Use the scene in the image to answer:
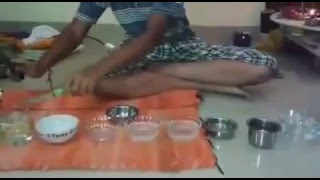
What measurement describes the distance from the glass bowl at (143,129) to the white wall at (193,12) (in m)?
1.55

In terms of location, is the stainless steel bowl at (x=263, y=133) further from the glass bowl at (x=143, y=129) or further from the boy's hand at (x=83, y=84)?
the boy's hand at (x=83, y=84)

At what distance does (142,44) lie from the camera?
5.42 feet

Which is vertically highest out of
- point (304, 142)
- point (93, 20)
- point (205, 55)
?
point (93, 20)

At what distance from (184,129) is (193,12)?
1630mm

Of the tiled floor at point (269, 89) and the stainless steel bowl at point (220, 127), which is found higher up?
the stainless steel bowl at point (220, 127)

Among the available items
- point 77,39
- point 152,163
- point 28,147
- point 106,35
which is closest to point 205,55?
point 77,39

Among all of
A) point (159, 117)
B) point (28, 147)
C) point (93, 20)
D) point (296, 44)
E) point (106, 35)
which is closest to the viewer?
point (28, 147)

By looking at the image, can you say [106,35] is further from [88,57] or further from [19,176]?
[19,176]

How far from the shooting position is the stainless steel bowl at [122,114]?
162cm

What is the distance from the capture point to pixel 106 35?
9.15 ft

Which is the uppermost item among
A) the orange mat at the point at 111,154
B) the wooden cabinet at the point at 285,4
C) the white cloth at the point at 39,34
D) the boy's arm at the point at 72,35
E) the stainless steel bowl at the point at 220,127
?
the boy's arm at the point at 72,35

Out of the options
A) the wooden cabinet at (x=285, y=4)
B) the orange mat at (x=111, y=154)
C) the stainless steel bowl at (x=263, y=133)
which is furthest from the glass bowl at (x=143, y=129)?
the wooden cabinet at (x=285, y=4)

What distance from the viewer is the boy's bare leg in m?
1.76

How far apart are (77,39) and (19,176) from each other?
0.73m
